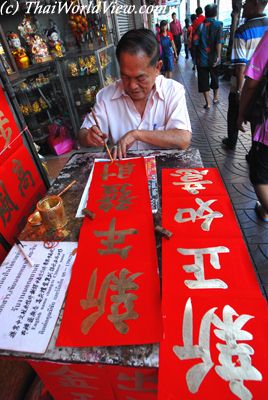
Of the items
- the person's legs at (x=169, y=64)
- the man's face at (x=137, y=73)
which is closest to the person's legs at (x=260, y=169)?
the man's face at (x=137, y=73)

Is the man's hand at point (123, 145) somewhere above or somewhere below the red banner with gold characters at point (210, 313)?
above

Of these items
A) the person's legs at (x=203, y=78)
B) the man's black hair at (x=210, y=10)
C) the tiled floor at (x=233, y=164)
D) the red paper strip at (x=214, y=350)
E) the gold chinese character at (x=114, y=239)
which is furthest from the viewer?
the person's legs at (x=203, y=78)

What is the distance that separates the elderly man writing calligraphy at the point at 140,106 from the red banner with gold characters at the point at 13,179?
476 mm

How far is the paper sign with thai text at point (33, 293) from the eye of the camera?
2.33 ft

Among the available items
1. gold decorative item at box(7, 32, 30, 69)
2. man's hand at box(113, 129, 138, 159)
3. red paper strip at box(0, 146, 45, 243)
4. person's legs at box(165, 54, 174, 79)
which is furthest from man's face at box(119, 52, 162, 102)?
person's legs at box(165, 54, 174, 79)

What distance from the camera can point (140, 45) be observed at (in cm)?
144

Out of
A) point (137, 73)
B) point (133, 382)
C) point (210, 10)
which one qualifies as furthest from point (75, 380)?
point (210, 10)

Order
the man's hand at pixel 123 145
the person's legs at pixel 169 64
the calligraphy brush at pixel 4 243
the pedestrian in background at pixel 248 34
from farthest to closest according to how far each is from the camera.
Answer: the person's legs at pixel 169 64
the pedestrian in background at pixel 248 34
the man's hand at pixel 123 145
the calligraphy brush at pixel 4 243

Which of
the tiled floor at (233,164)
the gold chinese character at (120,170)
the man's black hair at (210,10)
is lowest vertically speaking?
the tiled floor at (233,164)

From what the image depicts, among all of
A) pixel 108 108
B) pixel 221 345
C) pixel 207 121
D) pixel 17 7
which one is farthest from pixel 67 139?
pixel 221 345

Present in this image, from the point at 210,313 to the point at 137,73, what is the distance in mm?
1340

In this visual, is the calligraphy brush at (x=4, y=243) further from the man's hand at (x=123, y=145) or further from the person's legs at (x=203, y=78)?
the person's legs at (x=203, y=78)

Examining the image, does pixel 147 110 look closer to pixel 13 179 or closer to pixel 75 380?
pixel 13 179

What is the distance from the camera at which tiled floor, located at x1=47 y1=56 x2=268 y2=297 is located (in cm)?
213
